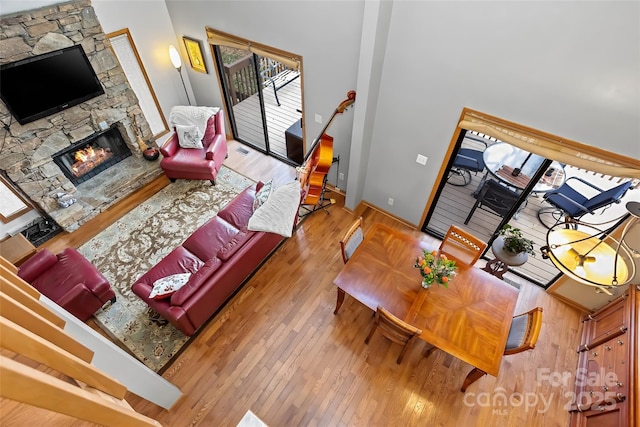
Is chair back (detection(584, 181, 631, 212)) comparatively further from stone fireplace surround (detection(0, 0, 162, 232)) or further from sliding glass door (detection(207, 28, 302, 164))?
stone fireplace surround (detection(0, 0, 162, 232))

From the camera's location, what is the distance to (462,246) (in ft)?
11.5

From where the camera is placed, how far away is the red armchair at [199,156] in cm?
497

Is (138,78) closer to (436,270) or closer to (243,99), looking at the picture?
(243,99)

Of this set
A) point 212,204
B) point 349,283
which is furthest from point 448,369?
point 212,204

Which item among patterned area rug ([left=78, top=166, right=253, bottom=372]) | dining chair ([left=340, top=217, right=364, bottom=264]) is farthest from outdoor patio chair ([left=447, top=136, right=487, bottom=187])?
patterned area rug ([left=78, top=166, right=253, bottom=372])

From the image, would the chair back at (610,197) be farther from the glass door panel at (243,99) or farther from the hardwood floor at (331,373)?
the glass door panel at (243,99)

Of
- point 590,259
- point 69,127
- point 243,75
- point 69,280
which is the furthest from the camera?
point 243,75

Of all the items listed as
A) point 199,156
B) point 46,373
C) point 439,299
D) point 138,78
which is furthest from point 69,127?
point 439,299

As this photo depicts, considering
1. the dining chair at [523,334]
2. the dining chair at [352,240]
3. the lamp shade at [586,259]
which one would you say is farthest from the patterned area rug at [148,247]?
the lamp shade at [586,259]

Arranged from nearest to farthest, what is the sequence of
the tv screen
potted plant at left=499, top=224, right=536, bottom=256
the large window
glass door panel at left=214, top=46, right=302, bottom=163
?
potted plant at left=499, top=224, right=536, bottom=256
the tv screen
the large window
glass door panel at left=214, top=46, right=302, bottom=163

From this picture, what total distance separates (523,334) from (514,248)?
3.16 feet

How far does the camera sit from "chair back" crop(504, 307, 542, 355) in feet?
8.41

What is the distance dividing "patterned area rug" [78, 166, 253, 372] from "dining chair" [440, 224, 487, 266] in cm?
325

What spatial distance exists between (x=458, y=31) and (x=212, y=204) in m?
4.01
